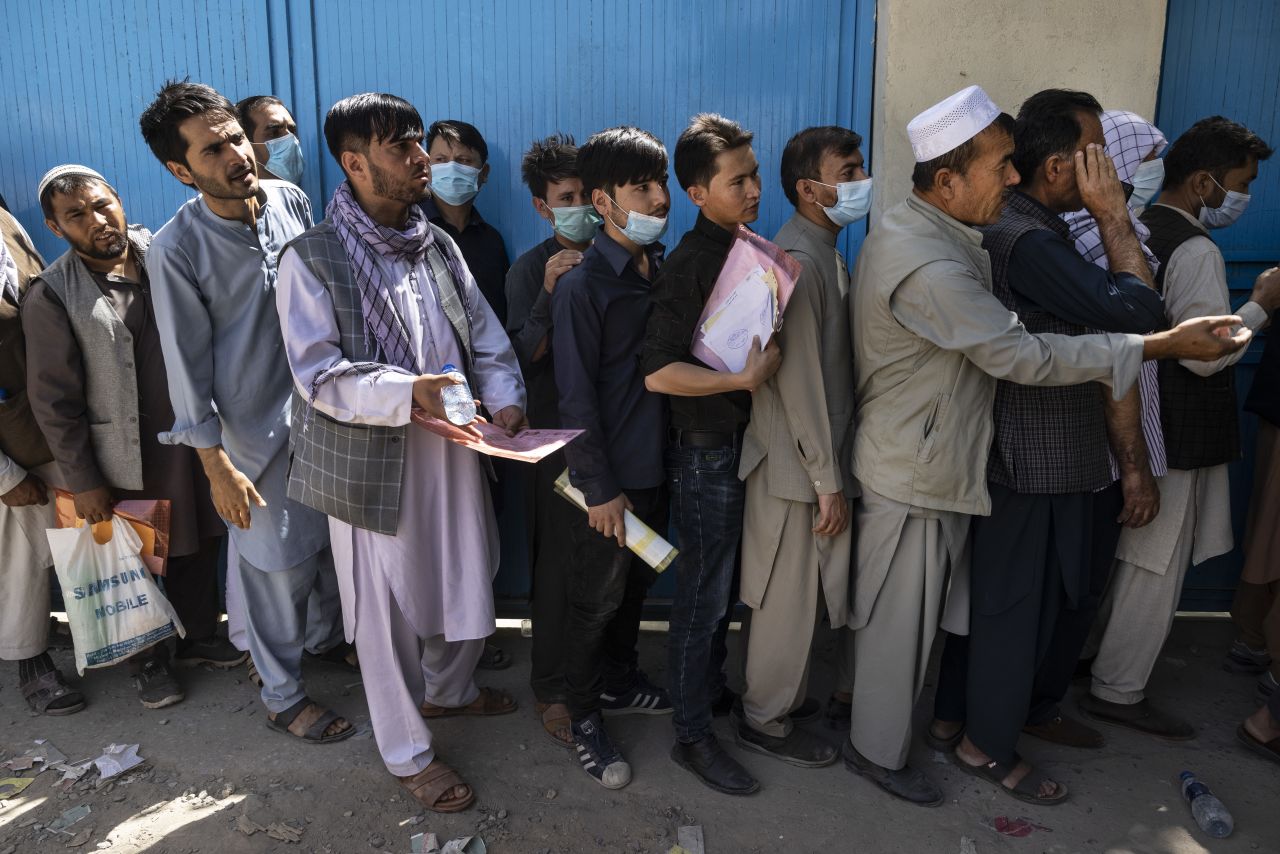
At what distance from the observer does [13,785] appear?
294cm

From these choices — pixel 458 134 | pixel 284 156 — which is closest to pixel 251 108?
pixel 284 156

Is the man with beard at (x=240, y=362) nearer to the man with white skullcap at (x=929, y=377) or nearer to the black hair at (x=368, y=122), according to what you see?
the black hair at (x=368, y=122)

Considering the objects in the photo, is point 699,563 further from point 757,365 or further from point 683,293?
point 683,293

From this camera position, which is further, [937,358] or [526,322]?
[526,322]

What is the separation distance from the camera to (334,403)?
8.00 ft

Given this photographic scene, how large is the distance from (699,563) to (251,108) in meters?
2.50

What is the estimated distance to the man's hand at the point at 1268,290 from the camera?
3.14m

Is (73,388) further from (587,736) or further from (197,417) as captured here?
(587,736)

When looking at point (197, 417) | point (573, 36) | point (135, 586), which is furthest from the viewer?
point (573, 36)

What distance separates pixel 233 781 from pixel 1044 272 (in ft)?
9.70

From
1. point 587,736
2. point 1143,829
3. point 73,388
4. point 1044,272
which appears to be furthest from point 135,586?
point 1143,829

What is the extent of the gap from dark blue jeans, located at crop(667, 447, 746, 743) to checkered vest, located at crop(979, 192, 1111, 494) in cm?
83

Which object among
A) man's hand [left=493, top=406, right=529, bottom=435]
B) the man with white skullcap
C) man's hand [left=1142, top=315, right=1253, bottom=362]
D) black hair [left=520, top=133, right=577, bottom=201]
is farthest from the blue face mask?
man's hand [left=1142, top=315, right=1253, bottom=362]

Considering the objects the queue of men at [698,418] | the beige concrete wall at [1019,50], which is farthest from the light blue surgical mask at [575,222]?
the beige concrete wall at [1019,50]
